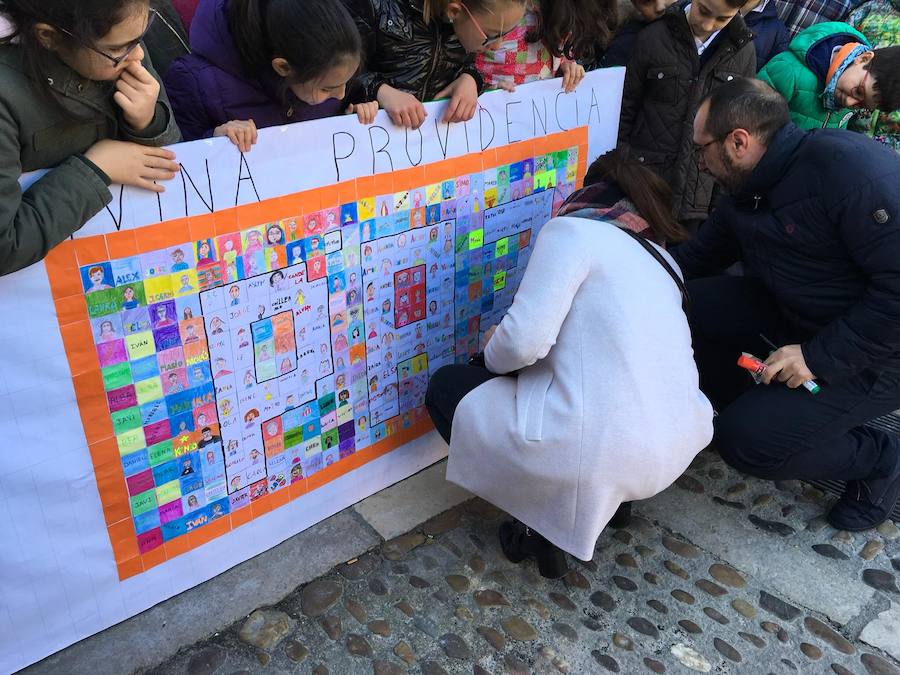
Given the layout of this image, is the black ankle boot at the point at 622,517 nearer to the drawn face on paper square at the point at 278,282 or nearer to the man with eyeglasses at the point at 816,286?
the man with eyeglasses at the point at 816,286

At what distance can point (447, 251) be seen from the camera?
8.86 ft

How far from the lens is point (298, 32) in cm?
200

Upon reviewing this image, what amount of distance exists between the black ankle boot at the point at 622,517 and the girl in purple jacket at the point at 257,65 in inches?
60.8

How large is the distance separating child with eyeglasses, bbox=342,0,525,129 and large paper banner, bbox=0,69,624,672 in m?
0.09

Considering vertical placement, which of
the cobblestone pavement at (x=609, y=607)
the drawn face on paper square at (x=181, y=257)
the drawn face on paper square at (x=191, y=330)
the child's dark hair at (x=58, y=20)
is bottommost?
the cobblestone pavement at (x=609, y=607)

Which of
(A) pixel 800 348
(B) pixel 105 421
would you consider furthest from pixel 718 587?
(B) pixel 105 421

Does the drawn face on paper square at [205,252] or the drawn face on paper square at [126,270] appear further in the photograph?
the drawn face on paper square at [205,252]

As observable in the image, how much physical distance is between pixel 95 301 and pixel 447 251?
1.22 metres

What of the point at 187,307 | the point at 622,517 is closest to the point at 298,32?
the point at 187,307

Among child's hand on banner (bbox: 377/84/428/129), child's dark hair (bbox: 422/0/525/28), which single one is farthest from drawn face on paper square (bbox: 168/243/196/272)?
child's dark hair (bbox: 422/0/525/28)

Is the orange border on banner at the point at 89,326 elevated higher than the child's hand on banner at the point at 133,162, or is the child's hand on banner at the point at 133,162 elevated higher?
the child's hand on banner at the point at 133,162

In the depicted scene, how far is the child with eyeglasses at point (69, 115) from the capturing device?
1.49 meters

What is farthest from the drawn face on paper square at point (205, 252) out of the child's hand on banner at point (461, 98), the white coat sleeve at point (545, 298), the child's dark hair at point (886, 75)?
the child's dark hair at point (886, 75)

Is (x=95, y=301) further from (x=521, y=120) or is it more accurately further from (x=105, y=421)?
(x=521, y=120)
